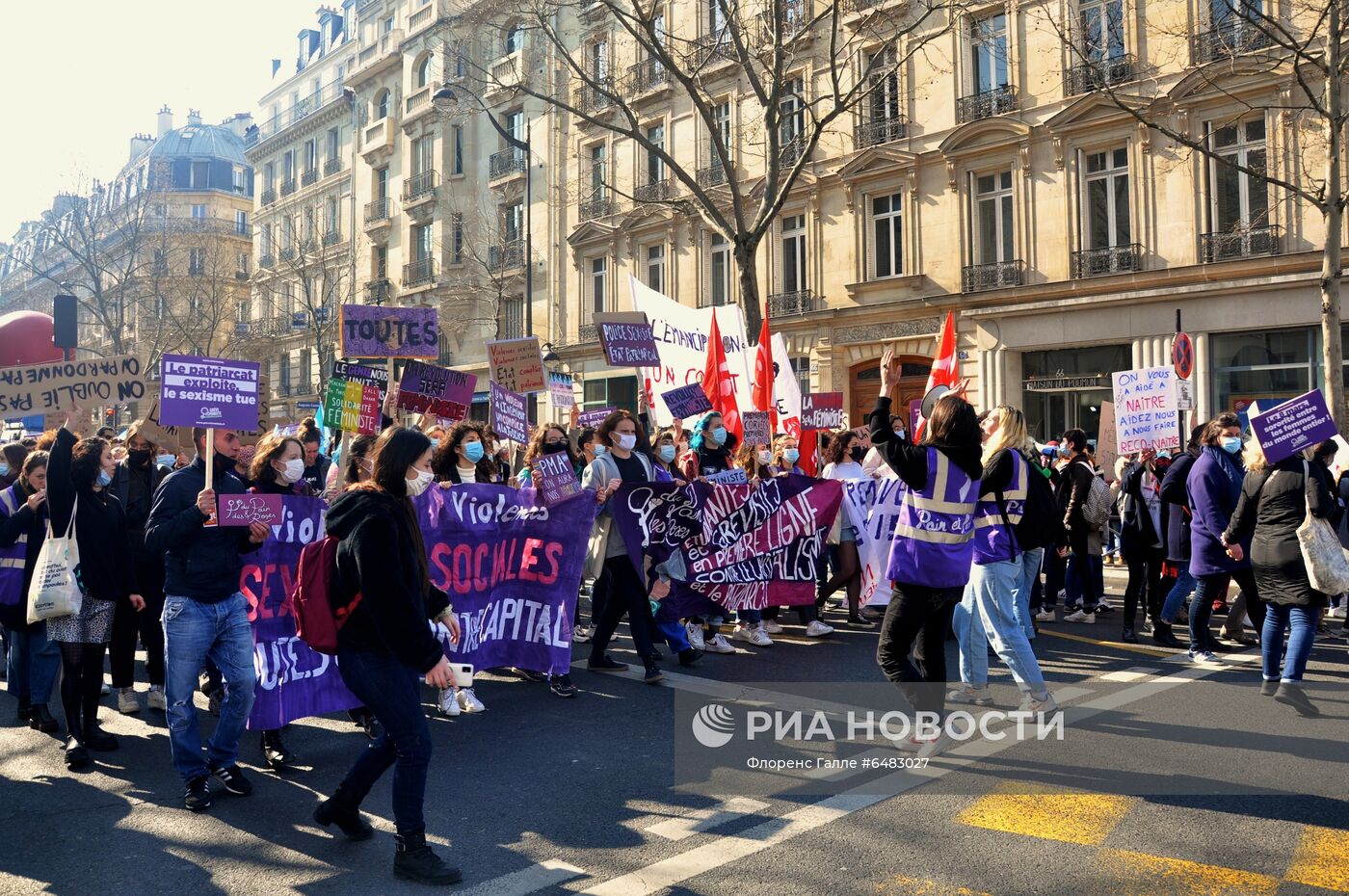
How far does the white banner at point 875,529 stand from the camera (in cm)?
1028

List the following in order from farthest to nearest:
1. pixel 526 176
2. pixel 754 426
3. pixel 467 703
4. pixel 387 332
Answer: pixel 526 176, pixel 754 426, pixel 387 332, pixel 467 703

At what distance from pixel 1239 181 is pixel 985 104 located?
543 centimetres

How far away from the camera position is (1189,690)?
24.7ft

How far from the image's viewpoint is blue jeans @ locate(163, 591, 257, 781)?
5332 mm

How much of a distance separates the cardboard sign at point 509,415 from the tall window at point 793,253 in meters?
17.9

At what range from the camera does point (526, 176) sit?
109ft

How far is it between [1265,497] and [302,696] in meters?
6.12

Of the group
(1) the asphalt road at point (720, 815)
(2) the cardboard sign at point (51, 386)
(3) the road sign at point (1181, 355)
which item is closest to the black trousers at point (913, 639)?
(1) the asphalt road at point (720, 815)

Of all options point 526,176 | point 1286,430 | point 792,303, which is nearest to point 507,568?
point 1286,430

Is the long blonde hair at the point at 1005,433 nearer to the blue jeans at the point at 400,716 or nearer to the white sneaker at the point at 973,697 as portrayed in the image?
the white sneaker at the point at 973,697

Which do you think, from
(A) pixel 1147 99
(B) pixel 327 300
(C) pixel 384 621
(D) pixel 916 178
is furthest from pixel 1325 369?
(B) pixel 327 300

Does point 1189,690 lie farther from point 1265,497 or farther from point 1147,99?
point 1147,99

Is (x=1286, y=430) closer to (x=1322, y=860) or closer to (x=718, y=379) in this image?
(x=1322, y=860)

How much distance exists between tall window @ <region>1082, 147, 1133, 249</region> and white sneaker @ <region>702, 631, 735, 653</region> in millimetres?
15779
